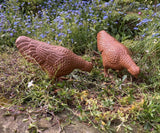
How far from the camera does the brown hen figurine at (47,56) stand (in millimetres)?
1321

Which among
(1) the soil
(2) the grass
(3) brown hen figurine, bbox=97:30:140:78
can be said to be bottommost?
(1) the soil

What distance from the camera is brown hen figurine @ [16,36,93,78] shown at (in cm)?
132

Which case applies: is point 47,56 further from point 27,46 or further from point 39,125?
point 39,125

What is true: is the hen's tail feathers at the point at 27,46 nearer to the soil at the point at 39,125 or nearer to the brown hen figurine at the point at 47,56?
the brown hen figurine at the point at 47,56

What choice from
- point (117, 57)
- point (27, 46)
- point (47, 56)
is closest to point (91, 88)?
point (117, 57)

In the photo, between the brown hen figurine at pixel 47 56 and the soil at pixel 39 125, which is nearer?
the soil at pixel 39 125

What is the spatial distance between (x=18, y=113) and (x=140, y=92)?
1179 mm

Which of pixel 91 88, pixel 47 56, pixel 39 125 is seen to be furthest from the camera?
pixel 91 88

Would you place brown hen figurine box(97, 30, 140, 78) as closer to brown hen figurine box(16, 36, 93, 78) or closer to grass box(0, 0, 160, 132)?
grass box(0, 0, 160, 132)

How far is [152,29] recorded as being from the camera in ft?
6.63

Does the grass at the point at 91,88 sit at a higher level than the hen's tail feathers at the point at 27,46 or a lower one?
lower

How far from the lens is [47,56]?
1.34 m

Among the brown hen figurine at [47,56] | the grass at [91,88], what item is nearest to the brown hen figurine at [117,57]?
the grass at [91,88]

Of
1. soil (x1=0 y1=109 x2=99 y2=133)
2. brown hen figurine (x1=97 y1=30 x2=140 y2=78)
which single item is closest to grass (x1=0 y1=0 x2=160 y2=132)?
soil (x1=0 y1=109 x2=99 y2=133)
